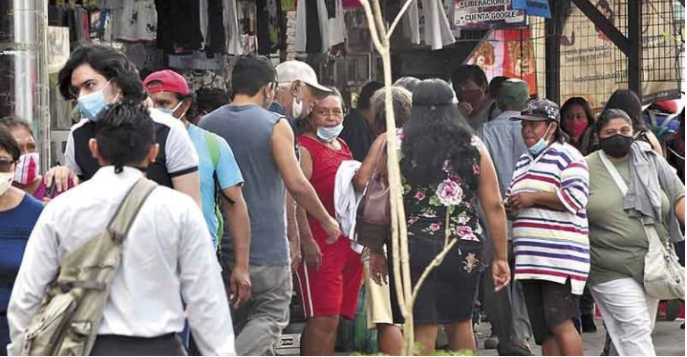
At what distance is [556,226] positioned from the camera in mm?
8672

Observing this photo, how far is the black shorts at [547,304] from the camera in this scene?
8570mm

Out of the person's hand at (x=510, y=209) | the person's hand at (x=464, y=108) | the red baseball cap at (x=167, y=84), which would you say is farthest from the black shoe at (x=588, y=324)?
the red baseball cap at (x=167, y=84)

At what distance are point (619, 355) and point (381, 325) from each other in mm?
1382

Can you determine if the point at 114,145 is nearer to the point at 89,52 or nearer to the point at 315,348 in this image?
the point at 89,52

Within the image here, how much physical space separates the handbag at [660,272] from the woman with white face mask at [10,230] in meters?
3.60

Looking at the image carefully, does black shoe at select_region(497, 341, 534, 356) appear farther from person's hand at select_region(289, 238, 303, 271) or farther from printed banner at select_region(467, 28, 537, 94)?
printed banner at select_region(467, 28, 537, 94)

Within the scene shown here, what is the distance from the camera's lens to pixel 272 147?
7734 mm

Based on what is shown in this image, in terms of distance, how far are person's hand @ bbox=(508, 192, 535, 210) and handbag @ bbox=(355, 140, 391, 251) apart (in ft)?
3.30

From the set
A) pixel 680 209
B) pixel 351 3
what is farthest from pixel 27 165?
pixel 351 3

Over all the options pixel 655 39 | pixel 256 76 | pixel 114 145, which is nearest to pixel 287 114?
pixel 256 76

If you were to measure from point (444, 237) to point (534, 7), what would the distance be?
551cm

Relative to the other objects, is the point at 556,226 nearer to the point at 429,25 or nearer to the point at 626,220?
the point at 626,220

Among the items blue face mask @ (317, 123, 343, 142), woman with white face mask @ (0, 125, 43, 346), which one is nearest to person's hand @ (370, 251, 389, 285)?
blue face mask @ (317, 123, 343, 142)

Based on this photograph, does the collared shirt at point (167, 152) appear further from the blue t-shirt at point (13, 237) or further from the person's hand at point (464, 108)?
the person's hand at point (464, 108)
